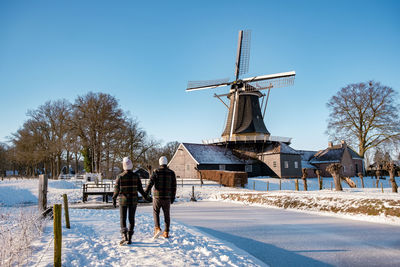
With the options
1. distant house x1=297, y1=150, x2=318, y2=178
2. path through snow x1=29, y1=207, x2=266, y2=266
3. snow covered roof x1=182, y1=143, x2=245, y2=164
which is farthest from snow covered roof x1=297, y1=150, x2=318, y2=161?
path through snow x1=29, y1=207, x2=266, y2=266

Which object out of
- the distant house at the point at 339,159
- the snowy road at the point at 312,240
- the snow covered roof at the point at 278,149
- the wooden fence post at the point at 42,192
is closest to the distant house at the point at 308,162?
the distant house at the point at 339,159

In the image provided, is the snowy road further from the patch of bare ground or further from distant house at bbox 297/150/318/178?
distant house at bbox 297/150/318/178

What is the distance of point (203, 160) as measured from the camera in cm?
3431

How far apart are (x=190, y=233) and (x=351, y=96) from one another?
35487 mm

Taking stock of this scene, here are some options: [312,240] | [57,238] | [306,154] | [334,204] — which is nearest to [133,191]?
[57,238]

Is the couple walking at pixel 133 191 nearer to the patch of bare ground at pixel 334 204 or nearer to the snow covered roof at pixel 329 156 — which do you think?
the patch of bare ground at pixel 334 204

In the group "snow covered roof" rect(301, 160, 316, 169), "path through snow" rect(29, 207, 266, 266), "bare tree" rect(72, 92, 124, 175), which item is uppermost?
"bare tree" rect(72, 92, 124, 175)

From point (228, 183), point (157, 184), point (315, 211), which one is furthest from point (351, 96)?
point (157, 184)

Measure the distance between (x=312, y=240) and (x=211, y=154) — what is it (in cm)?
2943

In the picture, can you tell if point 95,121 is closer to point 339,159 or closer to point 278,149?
point 278,149

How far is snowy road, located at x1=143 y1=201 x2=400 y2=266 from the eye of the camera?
5.38 metres

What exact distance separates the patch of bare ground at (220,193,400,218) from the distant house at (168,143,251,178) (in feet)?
58.1

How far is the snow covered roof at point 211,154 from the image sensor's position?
34594 mm

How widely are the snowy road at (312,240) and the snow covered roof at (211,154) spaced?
Answer: 24207 millimetres
